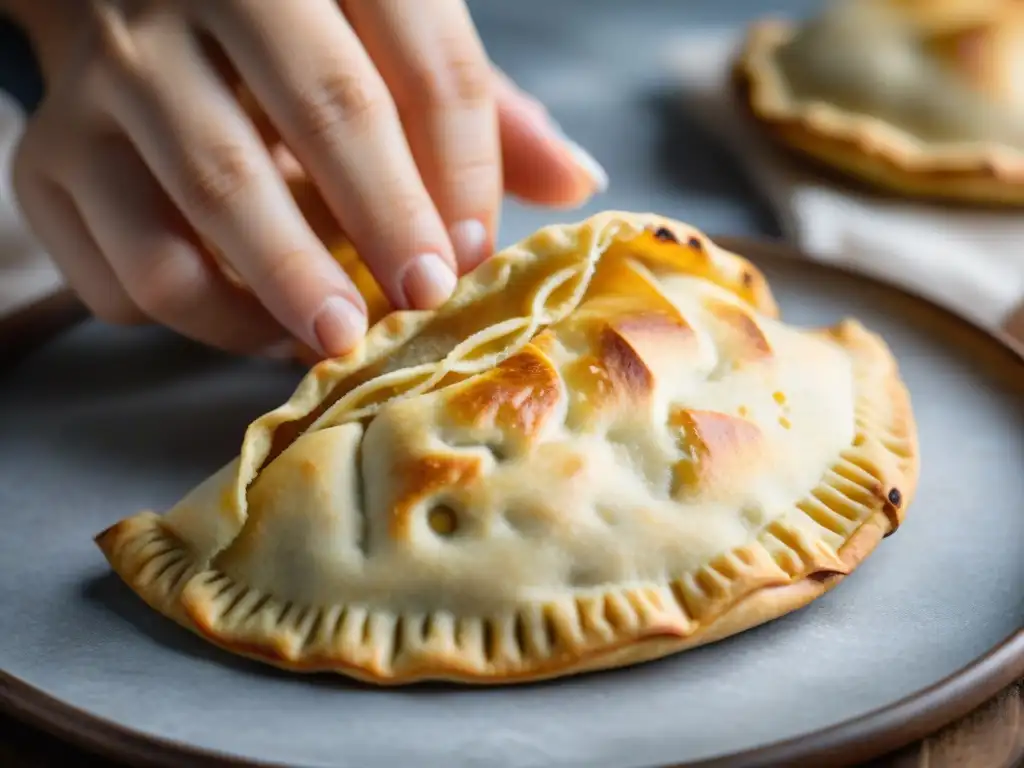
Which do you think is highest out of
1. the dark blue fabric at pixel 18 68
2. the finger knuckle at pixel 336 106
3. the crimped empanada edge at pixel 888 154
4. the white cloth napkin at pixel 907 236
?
the finger knuckle at pixel 336 106

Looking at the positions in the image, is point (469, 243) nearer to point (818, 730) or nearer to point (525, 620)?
point (525, 620)

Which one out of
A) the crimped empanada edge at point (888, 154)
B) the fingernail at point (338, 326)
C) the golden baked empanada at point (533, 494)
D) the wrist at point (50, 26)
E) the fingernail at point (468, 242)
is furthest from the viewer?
the crimped empanada edge at point (888, 154)

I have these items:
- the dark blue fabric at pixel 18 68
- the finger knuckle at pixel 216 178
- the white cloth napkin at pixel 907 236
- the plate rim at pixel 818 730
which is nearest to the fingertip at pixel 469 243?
the finger knuckle at pixel 216 178

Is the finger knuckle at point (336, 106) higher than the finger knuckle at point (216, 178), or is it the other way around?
the finger knuckle at point (336, 106)

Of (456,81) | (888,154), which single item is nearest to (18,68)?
(456,81)

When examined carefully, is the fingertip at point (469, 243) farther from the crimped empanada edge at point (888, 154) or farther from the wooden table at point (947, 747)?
the crimped empanada edge at point (888, 154)

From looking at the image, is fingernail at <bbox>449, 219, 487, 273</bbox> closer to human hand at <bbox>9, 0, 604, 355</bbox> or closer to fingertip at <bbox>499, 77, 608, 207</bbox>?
human hand at <bbox>9, 0, 604, 355</bbox>
